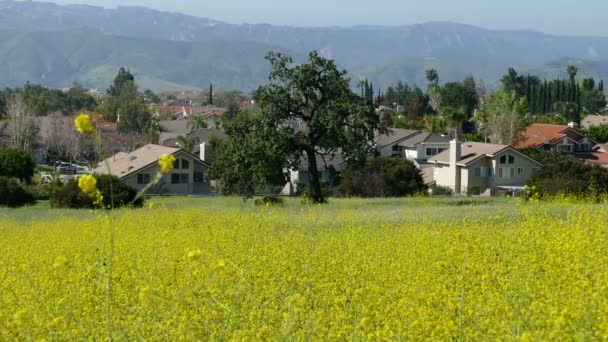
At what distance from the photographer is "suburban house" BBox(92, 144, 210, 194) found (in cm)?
6291

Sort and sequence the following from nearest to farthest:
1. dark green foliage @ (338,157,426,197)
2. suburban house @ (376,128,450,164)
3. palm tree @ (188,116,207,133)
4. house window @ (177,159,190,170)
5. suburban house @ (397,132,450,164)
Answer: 1. dark green foliage @ (338,157,426,197)
2. house window @ (177,159,190,170)
3. suburban house @ (397,132,450,164)
4. suburban house @ (376,128,450,164)
5. palm tree @ (188,116,207,133)

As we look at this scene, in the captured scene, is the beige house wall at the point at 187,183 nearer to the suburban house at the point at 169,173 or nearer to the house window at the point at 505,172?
the suburban house at the point at 169,173

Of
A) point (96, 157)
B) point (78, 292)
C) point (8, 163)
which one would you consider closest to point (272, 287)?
point (78, 292)

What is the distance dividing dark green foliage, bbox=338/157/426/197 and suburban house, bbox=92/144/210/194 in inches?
521

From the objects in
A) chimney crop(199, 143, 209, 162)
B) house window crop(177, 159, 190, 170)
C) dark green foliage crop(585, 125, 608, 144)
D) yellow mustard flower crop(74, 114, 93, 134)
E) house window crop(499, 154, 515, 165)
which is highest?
dark green foliage crop(585, 125, 608, 144)

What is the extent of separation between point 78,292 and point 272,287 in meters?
1.99

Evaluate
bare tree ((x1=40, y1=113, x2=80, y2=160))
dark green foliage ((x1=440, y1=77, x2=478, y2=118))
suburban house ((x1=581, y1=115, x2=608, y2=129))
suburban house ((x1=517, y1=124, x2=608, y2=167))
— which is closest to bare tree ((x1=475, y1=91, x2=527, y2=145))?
suburban house ((x1=517, y1=124, x2=608, y2=167))

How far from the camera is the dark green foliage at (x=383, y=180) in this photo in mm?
54938

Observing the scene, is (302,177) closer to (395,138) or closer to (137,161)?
(137,161)

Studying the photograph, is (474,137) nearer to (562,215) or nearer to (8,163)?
(8,163)

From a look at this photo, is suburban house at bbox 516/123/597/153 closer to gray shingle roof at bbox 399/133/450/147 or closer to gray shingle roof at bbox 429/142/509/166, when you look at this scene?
gray shingle roof at bbox 399/133/450/147

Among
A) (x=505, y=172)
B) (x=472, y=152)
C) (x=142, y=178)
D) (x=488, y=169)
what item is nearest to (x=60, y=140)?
(x=142, y=178)

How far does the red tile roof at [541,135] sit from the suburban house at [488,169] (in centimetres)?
2180

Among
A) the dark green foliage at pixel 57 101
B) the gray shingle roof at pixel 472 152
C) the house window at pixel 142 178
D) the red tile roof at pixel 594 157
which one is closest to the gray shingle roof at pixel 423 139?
Answer: the gray shingle roof at pixel 472 152
